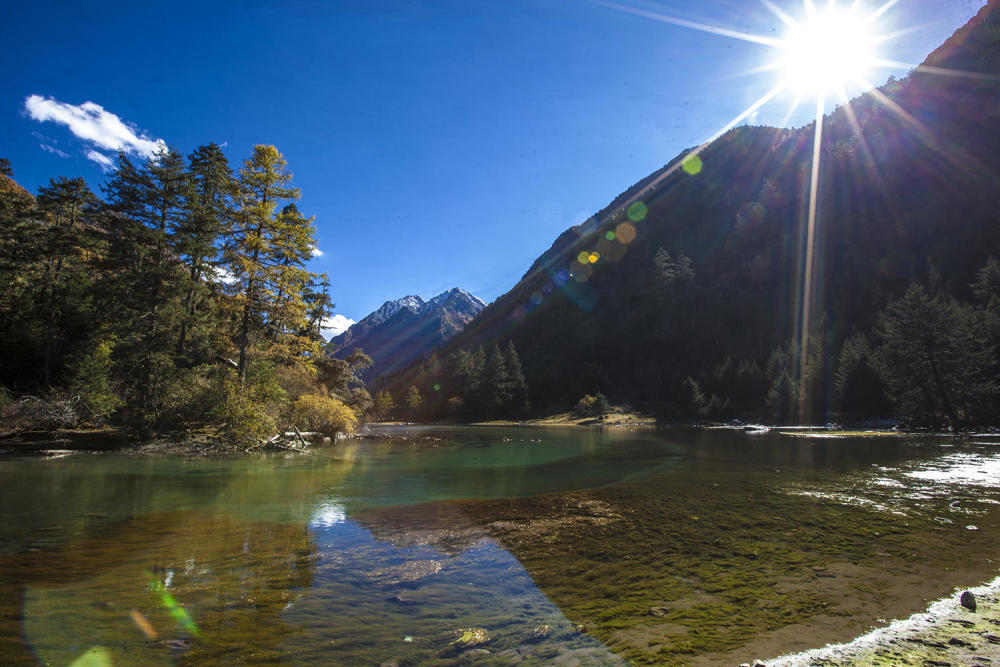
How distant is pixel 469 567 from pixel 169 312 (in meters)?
27.7

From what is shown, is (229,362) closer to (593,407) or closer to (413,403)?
(593,407)

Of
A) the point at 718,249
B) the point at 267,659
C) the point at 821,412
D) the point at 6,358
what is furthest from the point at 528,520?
the point at 718,249

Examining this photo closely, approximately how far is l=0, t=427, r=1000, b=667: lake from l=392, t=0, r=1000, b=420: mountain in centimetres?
10043

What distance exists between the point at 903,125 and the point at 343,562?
232 metres

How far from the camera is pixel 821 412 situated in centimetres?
8031

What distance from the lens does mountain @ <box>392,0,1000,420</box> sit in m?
122

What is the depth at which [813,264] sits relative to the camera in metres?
154

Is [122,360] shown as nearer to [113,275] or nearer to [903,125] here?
[113,275]

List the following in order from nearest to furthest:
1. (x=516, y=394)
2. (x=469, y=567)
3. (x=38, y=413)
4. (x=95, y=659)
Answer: (x=95, y=659) < (x=469, y=567) < (x=38, y=413) < (x=516, y=394)

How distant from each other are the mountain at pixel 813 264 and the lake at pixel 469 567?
100426 mm

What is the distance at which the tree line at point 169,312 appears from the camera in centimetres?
2525

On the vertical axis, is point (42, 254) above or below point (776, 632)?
above

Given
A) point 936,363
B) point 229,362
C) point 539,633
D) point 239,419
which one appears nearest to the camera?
point 539,633

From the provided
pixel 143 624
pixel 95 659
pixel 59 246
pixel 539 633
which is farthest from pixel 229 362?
pixel 539 633
